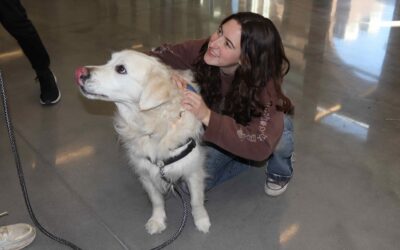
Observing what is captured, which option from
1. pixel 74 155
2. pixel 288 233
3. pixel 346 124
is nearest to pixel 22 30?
pixel 74 155

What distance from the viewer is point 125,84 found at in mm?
1473

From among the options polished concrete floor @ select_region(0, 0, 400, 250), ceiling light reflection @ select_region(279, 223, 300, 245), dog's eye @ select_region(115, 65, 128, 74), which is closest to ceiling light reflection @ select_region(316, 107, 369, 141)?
polished concrete floor @ select_region(0, 0, 400, 250)

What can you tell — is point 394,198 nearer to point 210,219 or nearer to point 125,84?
point 210,219

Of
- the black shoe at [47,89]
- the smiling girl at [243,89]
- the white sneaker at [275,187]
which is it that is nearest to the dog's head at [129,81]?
the smiling girl at [243,89]

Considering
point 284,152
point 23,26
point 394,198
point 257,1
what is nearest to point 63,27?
point 23,26

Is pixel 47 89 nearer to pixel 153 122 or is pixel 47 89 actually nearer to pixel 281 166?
pixel 153 122

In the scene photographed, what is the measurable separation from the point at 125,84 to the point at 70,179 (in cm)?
83

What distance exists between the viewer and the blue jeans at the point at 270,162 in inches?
73.6

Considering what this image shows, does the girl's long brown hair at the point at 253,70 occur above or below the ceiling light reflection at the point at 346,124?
above

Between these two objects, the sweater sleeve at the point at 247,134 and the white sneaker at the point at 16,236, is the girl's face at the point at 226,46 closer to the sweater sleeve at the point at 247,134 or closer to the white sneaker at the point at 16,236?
the sweater sleeve at the point at 247,134

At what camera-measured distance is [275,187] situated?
6.35 feet

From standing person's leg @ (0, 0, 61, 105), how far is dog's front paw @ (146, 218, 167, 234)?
1.34 metres

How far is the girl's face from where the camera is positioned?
156cm

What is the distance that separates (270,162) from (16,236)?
1158 millimetres
